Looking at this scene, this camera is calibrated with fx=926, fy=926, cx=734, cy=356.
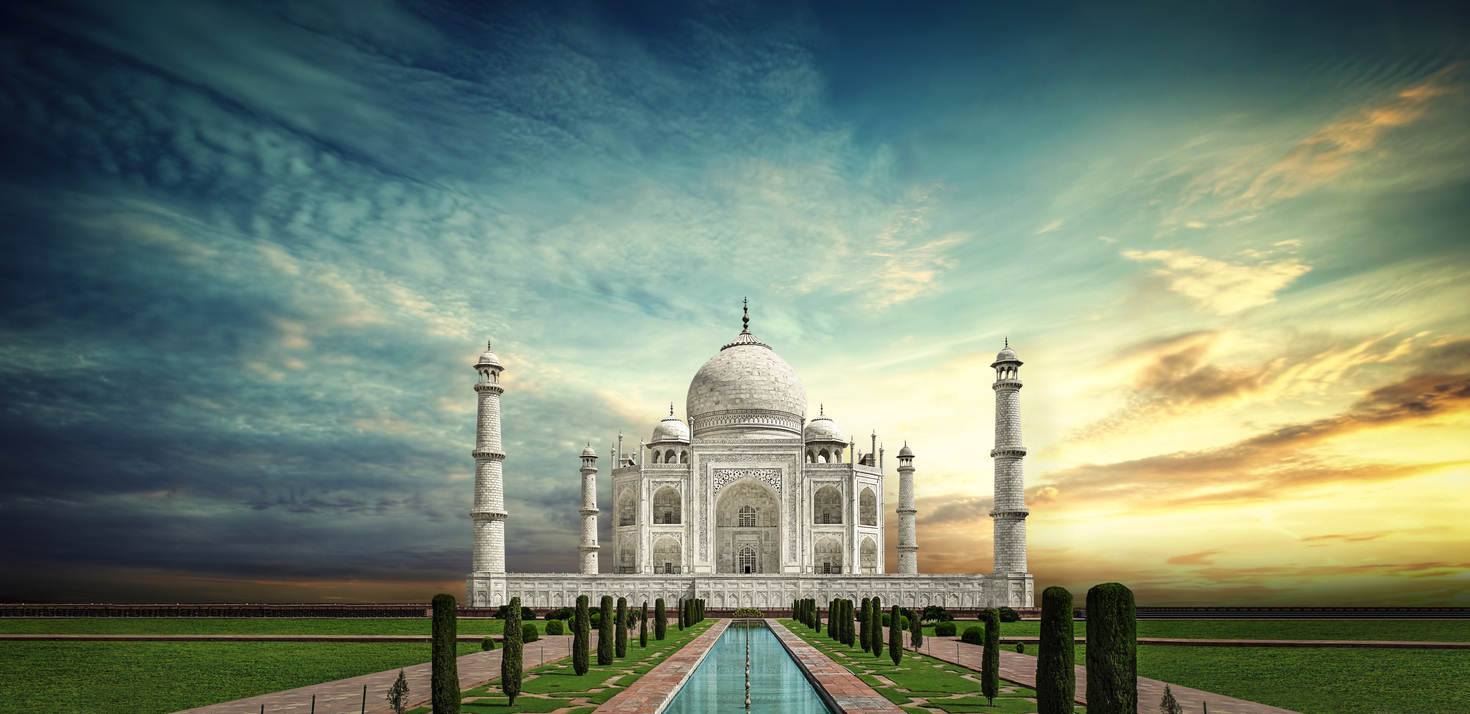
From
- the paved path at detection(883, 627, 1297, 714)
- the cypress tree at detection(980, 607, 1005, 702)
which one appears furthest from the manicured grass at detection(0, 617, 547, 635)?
the cypress tree at detection(980, 607, 1005, 702)

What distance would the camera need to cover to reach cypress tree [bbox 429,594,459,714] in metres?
11.1

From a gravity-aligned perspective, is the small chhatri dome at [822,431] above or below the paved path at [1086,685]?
above

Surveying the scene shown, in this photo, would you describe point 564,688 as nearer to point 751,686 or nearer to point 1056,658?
point 751,686

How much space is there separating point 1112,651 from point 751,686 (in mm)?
7292

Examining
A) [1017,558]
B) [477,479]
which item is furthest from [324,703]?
[1017,558]

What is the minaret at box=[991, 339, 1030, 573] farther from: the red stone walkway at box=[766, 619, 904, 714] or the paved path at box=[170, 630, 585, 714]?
the paved path at box=[170, 630, 585, 714]

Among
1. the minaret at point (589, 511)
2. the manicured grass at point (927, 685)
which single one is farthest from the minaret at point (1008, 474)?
the minaret at point (589, 511)

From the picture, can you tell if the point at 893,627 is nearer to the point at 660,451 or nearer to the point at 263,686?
the point at 263,686

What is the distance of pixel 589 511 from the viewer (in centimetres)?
4694

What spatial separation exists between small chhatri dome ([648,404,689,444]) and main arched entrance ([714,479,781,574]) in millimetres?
4575

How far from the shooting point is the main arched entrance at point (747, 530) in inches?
1761

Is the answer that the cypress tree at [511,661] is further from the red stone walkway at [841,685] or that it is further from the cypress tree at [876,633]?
the cypress tree at [876,633]

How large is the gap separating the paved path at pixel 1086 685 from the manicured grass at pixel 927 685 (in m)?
0.66

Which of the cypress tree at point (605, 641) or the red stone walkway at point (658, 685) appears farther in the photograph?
the cypress tree at point (605, 641)
